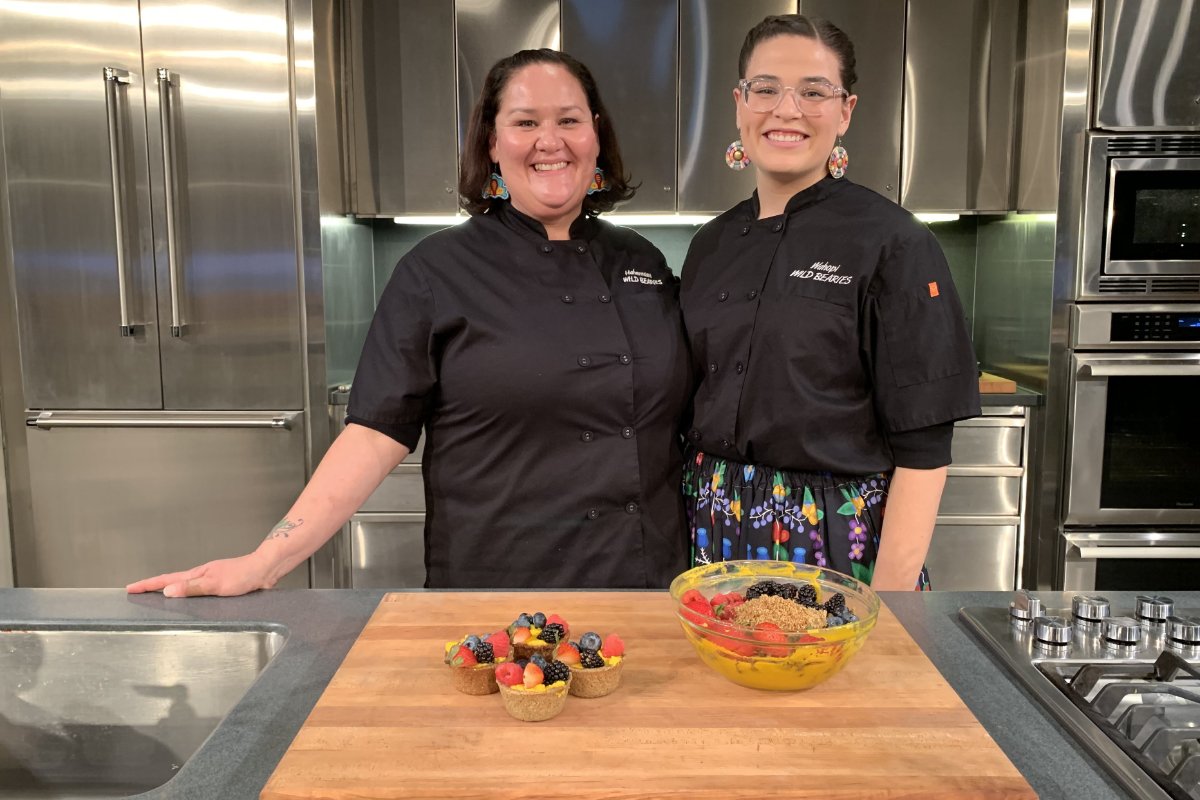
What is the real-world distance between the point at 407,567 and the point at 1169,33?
277cm

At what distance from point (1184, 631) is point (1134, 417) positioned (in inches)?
79.7

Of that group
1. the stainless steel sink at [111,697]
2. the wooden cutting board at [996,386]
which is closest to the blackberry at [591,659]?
the stainless steel sink at [111,697]

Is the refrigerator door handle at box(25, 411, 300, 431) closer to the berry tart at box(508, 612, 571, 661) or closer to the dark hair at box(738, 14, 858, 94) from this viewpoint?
the dark hair at box(738, 14, 858, 94)

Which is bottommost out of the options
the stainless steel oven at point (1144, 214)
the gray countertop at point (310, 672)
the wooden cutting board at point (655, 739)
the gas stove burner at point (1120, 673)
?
the gray countertop at point (310, 672)

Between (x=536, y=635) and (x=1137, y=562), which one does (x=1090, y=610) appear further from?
(x=1137, y=562)

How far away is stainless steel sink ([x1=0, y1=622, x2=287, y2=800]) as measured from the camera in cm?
114

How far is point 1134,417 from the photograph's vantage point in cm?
281

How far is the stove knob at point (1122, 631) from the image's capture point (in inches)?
40.8

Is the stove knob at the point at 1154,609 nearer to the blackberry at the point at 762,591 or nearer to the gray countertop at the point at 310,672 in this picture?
the gray countertop at the point at 310,672

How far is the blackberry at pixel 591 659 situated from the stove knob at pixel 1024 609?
54 cm

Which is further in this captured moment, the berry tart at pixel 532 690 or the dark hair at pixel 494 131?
the dark hair at pixel 494 131

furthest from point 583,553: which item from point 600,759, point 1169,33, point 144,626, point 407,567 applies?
point 1169,33

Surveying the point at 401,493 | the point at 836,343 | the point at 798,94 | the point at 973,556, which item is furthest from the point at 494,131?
the point at 973,556

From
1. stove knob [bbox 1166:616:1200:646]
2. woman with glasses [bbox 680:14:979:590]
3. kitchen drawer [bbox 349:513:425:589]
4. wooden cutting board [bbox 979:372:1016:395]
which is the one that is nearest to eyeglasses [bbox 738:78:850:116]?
woman with glasses [bbox 680:14:979:590]
